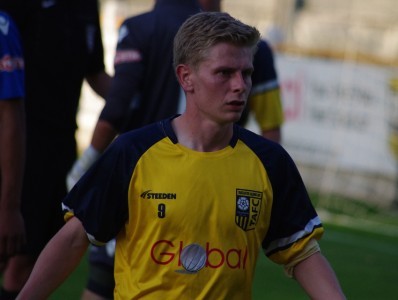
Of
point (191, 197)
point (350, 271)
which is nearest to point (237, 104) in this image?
point (191, 197)

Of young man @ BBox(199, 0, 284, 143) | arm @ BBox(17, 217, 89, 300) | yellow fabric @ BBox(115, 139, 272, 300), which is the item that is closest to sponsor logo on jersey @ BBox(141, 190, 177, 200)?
yellow fabric @ BBox(115, 139, 272, 300)

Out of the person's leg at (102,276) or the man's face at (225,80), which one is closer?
the man's face at (225,80)

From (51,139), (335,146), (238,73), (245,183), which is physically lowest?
(335,146)

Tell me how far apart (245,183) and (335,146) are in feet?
36.6

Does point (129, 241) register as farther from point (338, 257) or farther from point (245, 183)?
point (338, 257)

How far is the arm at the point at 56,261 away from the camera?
4.11 meters

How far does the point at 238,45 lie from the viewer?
13.4 ft

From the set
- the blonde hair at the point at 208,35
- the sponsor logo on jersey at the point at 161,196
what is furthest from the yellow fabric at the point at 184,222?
the blonde hair at the point at 208,35

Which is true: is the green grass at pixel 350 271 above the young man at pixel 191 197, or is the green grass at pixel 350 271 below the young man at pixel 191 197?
below

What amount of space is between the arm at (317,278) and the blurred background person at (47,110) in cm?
192

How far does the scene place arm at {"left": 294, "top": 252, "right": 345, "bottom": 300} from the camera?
165 inches

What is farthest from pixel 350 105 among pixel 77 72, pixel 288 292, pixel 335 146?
pixel 77 72

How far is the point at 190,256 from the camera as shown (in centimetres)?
411

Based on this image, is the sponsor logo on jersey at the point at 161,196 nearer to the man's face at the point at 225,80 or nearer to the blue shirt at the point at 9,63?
the man's face at the point at 225,80
